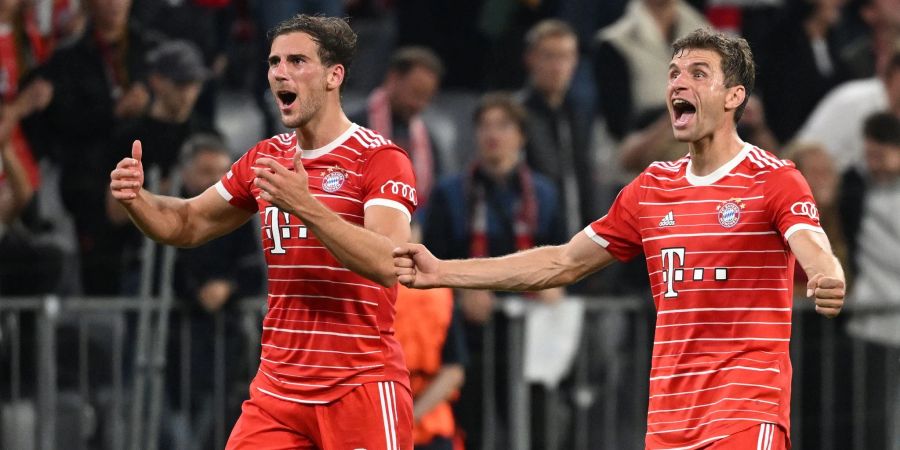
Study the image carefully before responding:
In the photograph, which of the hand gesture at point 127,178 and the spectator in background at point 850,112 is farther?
the spectator in background at point 850,112

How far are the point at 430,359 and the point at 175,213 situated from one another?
263 centimetres

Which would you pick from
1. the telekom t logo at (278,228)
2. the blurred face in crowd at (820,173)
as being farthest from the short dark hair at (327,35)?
the blurred face in crowd at (820,173)

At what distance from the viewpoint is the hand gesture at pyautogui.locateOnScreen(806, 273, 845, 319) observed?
544 cm

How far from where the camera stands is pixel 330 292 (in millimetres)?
6527

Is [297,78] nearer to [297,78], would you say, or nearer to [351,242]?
[297,78]

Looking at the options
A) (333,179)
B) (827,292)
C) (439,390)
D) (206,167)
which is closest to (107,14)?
(206,167)

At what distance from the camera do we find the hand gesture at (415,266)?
20.3 ft

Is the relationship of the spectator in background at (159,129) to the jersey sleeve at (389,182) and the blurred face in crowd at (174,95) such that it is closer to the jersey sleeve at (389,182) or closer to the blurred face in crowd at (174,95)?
the blurred face in crowd at (174,95)

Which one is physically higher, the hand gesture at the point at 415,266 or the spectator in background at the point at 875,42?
the spectator in background at the point at 875,42

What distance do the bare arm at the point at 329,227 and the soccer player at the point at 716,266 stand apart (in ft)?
0.28

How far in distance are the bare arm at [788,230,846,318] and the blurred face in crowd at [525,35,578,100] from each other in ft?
17.1

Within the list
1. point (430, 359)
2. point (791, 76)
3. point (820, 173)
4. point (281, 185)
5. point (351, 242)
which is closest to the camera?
point (281, 185)

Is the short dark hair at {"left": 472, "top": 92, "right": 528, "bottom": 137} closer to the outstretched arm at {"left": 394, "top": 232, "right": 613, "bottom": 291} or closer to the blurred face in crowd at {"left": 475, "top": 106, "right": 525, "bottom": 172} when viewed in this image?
the blurred face in crowd at {"left": 475, "top": 106, "right": 525, "bottom": 172}

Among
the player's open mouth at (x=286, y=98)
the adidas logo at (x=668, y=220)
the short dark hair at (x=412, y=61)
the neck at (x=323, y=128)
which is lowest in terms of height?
the adidas logo at (x=668, y=220)
